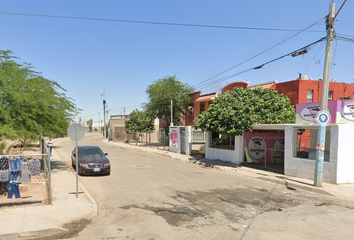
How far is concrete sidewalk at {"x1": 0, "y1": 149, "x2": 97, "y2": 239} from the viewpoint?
5633mm

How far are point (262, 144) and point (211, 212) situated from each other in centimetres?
1105

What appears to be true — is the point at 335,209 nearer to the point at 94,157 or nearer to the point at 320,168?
the point at 320,168

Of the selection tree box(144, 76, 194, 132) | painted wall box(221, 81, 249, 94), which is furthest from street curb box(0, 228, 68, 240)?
tree box(144, 76, 194, 132)

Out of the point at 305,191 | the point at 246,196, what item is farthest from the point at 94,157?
the point at 305,191

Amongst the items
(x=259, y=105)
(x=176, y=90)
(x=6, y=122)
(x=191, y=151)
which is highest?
(x=176, y=90)

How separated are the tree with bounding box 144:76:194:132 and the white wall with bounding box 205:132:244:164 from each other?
47.1 ft

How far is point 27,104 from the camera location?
1080 cm

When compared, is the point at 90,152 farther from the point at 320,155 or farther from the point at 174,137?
the point at 174,137

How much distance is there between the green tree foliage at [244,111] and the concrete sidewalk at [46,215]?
9.56 meters

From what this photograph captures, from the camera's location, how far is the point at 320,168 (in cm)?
1062

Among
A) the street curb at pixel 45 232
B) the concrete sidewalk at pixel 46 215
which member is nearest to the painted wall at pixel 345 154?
the concrete sidewalk at pixel 46 215

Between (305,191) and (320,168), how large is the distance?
3.84 feet

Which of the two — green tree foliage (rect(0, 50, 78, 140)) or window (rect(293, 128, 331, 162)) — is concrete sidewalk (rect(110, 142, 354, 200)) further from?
green tree foliage (rect(0, 50, 78, 140))

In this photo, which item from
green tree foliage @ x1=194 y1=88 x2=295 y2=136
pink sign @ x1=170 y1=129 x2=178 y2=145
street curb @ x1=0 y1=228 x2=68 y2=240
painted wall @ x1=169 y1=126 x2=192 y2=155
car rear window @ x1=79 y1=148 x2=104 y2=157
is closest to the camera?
street curb @ x1=0 y1=228 x2=68 y2=240
